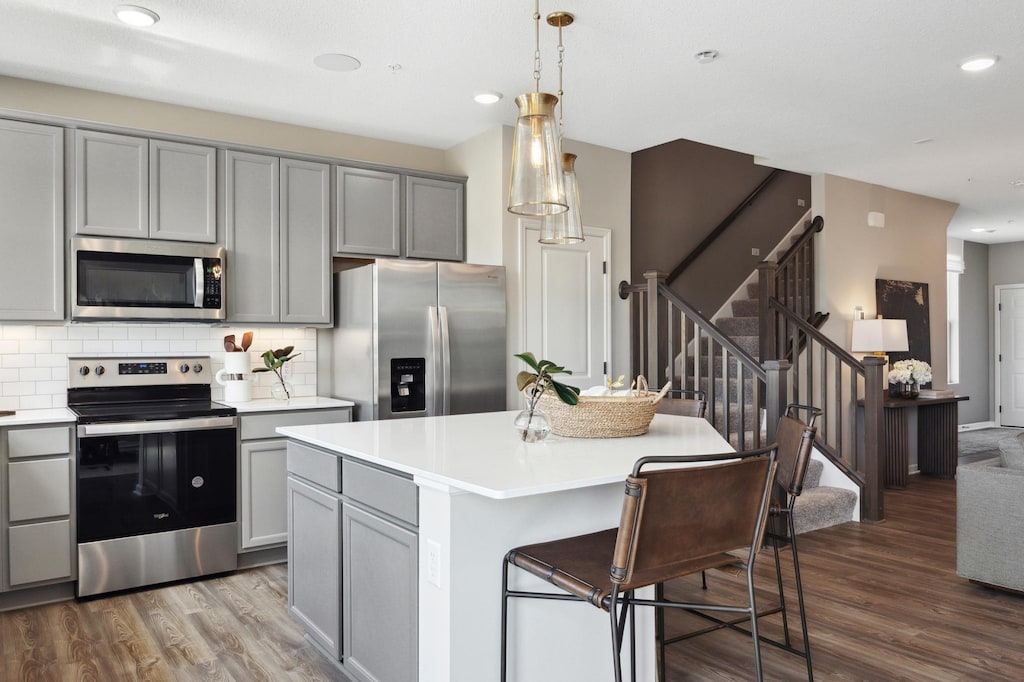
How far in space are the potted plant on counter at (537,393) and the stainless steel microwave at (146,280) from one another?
7.66 feet

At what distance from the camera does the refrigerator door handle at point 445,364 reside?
4.48 meters

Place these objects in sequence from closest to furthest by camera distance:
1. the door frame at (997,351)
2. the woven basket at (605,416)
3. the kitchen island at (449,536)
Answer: the kitchen island at (449,536), the woven basket at (605,416), the door frame at (997,351)

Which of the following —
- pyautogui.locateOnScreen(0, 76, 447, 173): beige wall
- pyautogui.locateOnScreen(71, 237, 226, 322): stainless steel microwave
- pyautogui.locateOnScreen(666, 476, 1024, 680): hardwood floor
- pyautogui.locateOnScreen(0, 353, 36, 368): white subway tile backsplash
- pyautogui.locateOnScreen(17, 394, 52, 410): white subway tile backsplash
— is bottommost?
pyautogui.locateOnScreen(666, 476, 1024, 680): hardwood floor

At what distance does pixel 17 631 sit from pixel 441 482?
8.35 feet

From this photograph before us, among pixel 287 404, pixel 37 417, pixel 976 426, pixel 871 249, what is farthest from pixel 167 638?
pixel 976 426

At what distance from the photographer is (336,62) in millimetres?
3680

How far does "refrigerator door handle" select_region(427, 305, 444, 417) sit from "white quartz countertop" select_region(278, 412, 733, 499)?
3.92ft

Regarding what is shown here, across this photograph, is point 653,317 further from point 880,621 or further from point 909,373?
point 909,373

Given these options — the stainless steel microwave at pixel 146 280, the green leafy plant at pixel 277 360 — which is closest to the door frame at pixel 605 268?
Answer: the green leafy plant at pixel 277 360

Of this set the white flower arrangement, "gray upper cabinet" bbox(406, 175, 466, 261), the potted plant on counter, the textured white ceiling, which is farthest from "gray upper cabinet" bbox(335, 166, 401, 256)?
the white flower arrangement

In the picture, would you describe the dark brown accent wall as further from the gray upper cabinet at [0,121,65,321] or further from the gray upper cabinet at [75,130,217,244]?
the gray upper cabinet at [0,121,65,321]

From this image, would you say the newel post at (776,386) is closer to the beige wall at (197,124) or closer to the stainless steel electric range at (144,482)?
the beige wall at (197,124)

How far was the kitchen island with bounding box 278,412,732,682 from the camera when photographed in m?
2.01

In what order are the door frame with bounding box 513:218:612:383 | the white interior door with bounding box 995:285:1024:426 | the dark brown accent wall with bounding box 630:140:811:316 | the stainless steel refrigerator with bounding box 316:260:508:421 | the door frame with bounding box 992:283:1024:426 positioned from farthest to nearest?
the door frame with bounding box 992:283:1024:426, the white interior door with bounding box 995:285:1024:426, the dark brown accent wall with bounding box 630:140:811:316, the door frame with bounding box 513:218:612:383, the stainless steel refrigerator with bounding box 316:260:508:421
